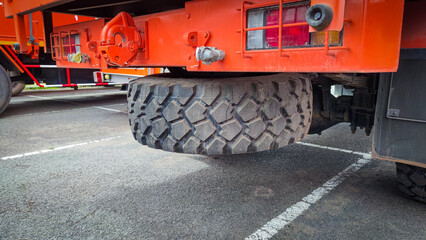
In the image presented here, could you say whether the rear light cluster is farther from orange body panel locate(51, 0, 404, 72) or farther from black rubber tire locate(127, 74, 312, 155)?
black rubber tire locate(127, 74, 312, 155)

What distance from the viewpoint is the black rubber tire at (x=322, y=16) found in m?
1.17

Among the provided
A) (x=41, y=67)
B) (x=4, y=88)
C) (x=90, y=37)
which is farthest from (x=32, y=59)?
(x=90, y=37)

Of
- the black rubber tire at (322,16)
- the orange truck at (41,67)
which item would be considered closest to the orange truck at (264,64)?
the black rubber tire at (322,16)

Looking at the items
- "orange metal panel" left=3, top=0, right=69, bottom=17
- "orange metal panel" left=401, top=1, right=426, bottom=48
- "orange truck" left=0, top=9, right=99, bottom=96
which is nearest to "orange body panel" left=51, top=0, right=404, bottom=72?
"orange metal panel" left=401, top=1, right=426, bottom=48

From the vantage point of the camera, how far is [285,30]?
4.85 feet

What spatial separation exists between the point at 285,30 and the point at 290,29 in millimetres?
26

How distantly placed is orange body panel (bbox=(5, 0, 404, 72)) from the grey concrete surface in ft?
3.65

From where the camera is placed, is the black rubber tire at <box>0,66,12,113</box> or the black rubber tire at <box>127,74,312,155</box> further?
the black rubber tire at <box>0,66,12,113</box>

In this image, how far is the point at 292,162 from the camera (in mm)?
3414

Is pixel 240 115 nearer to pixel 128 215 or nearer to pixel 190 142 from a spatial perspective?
pixel 190 142

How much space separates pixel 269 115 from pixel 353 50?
730mm

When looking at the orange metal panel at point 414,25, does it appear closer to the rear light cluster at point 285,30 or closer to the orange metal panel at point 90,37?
the rear light cluster at point 285,30

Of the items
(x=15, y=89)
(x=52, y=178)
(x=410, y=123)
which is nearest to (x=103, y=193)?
(x=52, y=178)

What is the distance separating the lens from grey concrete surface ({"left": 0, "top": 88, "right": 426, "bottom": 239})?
6.73 feet
